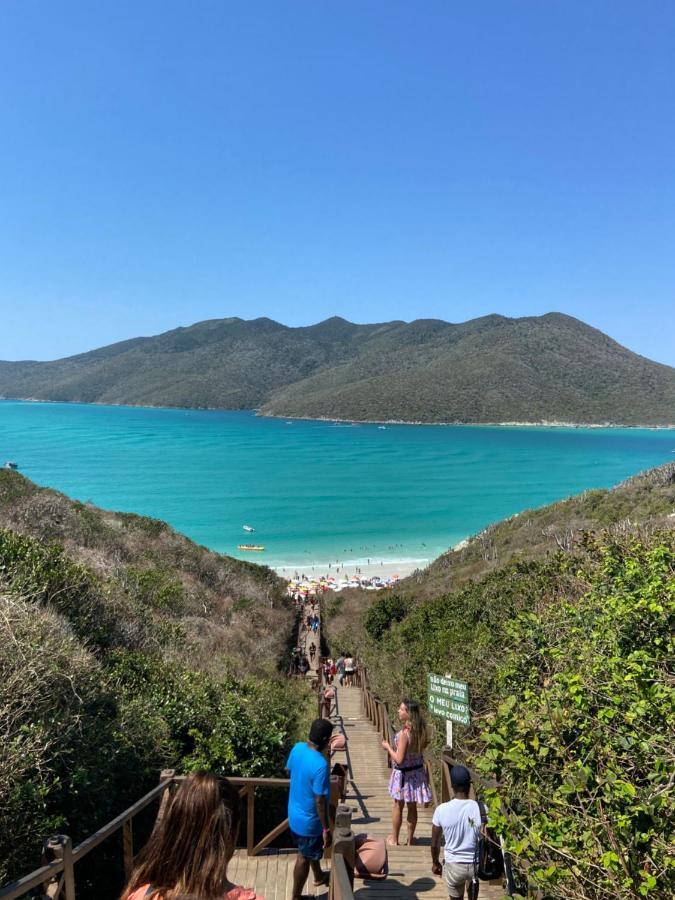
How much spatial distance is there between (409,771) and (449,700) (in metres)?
1.00

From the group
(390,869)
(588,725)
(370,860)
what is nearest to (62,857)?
(370,860)

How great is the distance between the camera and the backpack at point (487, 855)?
12.4ft

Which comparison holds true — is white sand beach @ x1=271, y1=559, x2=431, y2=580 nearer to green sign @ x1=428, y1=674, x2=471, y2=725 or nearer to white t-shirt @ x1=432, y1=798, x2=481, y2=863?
green sign @ x1=428, y1=674, x2=471, y2=725

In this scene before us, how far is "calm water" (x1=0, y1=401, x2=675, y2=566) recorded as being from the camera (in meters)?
47.8

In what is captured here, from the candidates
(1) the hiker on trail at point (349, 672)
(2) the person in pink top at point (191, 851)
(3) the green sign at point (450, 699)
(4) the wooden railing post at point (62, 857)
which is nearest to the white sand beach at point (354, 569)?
(1) the hiker on trail at point (349, 672)

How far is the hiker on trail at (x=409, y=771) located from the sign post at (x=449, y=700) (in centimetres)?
61

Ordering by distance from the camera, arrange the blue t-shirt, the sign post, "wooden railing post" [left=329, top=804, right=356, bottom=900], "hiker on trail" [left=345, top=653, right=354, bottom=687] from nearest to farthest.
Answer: "wooden railing post" [left=329, top=804, right=356, bottom=900], the blue t-shirt, the sign post, "hiker on trail" [left=345, top=653, right=354, bottom=687]

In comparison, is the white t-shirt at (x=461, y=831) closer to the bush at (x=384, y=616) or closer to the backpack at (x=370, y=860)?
the backpack at (x=370, y=860)

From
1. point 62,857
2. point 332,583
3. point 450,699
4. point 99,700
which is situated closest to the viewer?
point 62,857

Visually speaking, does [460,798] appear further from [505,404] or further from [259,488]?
[505,404]

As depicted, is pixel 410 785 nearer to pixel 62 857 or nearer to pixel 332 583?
pixel 62 857

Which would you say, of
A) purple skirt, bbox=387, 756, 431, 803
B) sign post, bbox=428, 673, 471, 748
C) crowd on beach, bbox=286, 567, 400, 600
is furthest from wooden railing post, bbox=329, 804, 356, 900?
crowd on beach, bbox=286, 567, 400, 600

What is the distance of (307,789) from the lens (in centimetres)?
351

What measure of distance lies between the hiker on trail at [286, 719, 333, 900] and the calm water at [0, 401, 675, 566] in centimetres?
3551
